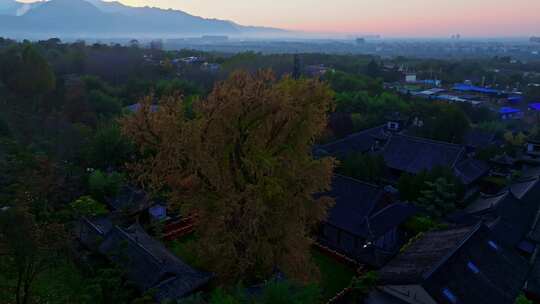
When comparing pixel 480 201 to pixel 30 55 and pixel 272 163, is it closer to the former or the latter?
pixel 272 163

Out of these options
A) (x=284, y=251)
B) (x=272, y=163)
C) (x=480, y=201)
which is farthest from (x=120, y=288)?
(x=480, y=201)

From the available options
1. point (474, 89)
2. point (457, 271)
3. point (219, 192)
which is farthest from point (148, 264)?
point (474, 89)

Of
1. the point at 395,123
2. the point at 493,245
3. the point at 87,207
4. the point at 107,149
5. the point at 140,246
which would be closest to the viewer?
the point at 140,246

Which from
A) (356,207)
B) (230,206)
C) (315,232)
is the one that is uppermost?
(230,206)

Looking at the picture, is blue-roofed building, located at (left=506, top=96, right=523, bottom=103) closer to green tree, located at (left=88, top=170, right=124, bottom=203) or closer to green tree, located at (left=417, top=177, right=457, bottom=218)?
green tree, located at (left=417, top=177, right=457, bottom=218)

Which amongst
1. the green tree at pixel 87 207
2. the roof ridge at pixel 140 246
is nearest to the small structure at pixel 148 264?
the roof ridge at pixel 140 246

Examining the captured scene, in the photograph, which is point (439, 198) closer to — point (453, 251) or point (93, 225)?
point (453, 251)

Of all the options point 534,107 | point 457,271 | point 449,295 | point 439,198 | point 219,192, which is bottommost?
point 449,295
